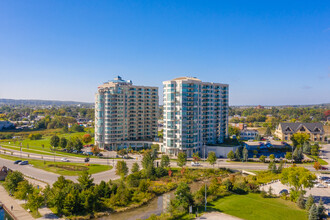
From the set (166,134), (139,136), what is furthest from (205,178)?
(139,136)

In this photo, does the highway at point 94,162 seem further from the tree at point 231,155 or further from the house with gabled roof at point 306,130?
the house with gabled roof at point 306,130

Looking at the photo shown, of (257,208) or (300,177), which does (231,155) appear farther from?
(257,208)

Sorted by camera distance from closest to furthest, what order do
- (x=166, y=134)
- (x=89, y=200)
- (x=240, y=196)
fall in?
1. (x=89, y=200)
2. (x=240, y=196)
3. (x=166, y=134)

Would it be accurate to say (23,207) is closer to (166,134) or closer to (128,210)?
(128,210)

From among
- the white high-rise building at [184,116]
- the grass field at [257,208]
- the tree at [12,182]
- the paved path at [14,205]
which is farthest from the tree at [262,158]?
the tree at [12,182]

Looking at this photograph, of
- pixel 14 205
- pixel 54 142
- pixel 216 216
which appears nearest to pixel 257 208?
pixel 216 216

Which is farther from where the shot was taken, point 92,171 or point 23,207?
point 92,171
